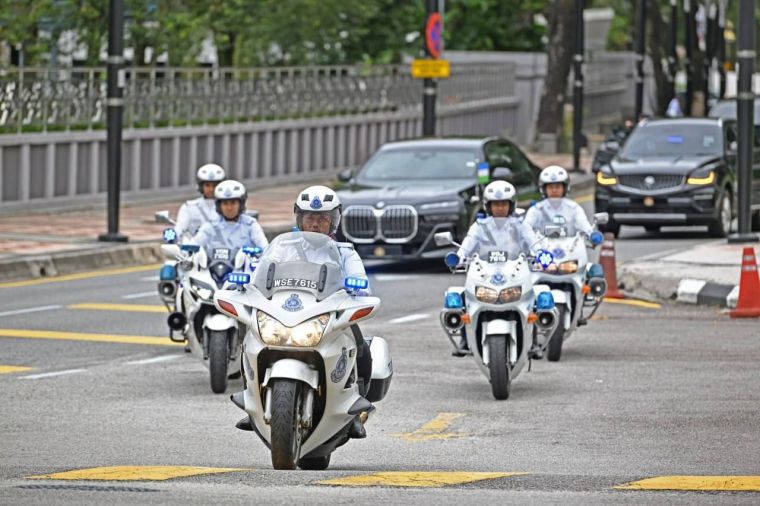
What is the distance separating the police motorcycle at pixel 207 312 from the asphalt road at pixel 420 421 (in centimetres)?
25

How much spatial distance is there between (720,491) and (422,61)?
24.4m

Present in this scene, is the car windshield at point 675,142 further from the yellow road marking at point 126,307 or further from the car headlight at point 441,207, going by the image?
the yellow road marking at point 126,307

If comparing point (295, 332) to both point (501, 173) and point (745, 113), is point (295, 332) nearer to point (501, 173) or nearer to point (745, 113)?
point (501, 173)

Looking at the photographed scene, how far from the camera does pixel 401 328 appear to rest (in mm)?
17516

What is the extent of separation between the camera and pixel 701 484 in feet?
29.3

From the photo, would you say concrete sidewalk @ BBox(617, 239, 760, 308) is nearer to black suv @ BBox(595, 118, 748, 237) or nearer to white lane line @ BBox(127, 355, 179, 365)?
black suv @ BBox(595, 118, 748, 237)

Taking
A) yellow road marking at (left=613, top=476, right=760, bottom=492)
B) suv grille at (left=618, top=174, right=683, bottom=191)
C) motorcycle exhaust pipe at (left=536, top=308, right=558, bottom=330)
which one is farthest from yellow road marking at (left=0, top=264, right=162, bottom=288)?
yellow road marking at (left=613, top=476, right=760, bottom=492)

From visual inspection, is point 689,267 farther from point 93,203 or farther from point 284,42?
point 284,42

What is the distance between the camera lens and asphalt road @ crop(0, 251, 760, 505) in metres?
8.62

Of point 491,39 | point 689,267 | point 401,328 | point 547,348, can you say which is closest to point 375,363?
point 547,348

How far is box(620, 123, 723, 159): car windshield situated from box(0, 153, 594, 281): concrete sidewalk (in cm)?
515

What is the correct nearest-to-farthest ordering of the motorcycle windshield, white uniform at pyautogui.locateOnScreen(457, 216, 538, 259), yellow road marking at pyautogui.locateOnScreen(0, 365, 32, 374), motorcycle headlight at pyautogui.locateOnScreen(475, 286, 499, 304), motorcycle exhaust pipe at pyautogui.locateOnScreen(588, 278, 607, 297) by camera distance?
the motorcycle windshield
motorcycle headlight at pyautogui.locateOnScreen(475, 286, 499, 304)
white uniform at pyautogui.locateOnScreen(457, 216, 538, 259)
yellow road marking at pyautogui.locateOnScreen(0, 365, 32, 374)
motorcycle exhaust pipe at pyautogui.locateOnScreen(588, 278, 607, 297)

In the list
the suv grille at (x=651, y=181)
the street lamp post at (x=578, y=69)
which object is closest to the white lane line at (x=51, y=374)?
the suv grille at (x=651, y=181)

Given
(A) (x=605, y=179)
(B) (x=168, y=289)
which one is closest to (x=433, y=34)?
(A) (x=605, y=179)
